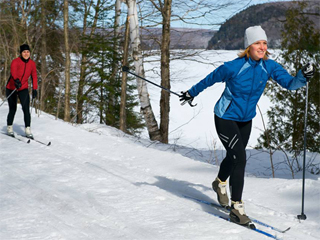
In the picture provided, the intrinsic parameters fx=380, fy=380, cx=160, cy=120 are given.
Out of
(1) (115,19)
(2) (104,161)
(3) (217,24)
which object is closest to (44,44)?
(1) (115,19)

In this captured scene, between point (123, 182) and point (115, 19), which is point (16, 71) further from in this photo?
point (115, 19)

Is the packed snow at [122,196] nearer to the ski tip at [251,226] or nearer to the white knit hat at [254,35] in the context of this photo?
the ski tip at [251,226]

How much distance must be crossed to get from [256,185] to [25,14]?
1888cm

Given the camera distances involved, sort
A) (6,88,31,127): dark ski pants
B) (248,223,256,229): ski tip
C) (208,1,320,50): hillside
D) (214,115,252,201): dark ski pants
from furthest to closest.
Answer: (208,1,320,50): hillside
(6,88,31,127): dark ski pants
(214,115,252,201): dark ski pants
(248,223,256,229): ski tip

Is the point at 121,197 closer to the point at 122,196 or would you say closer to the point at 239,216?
the point at 122,196

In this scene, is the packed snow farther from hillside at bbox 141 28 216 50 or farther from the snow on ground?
hillside at bbox 141 28 216 50

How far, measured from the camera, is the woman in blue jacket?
3566mm

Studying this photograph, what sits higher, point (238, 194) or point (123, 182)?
point (238, 194)

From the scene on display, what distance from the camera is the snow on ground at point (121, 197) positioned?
3.45 meters

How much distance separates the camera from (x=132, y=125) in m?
21.9

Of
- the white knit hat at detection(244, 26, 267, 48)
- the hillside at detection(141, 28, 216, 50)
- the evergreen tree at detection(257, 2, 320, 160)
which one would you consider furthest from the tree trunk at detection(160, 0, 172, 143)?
the white knit hat at detection(244, 26, 267, 48)

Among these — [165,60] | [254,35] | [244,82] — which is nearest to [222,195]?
[244,82]

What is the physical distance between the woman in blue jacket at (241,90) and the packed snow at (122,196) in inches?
18.6

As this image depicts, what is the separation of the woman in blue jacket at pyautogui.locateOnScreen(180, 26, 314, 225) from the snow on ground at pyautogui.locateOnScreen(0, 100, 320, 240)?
0.47m
